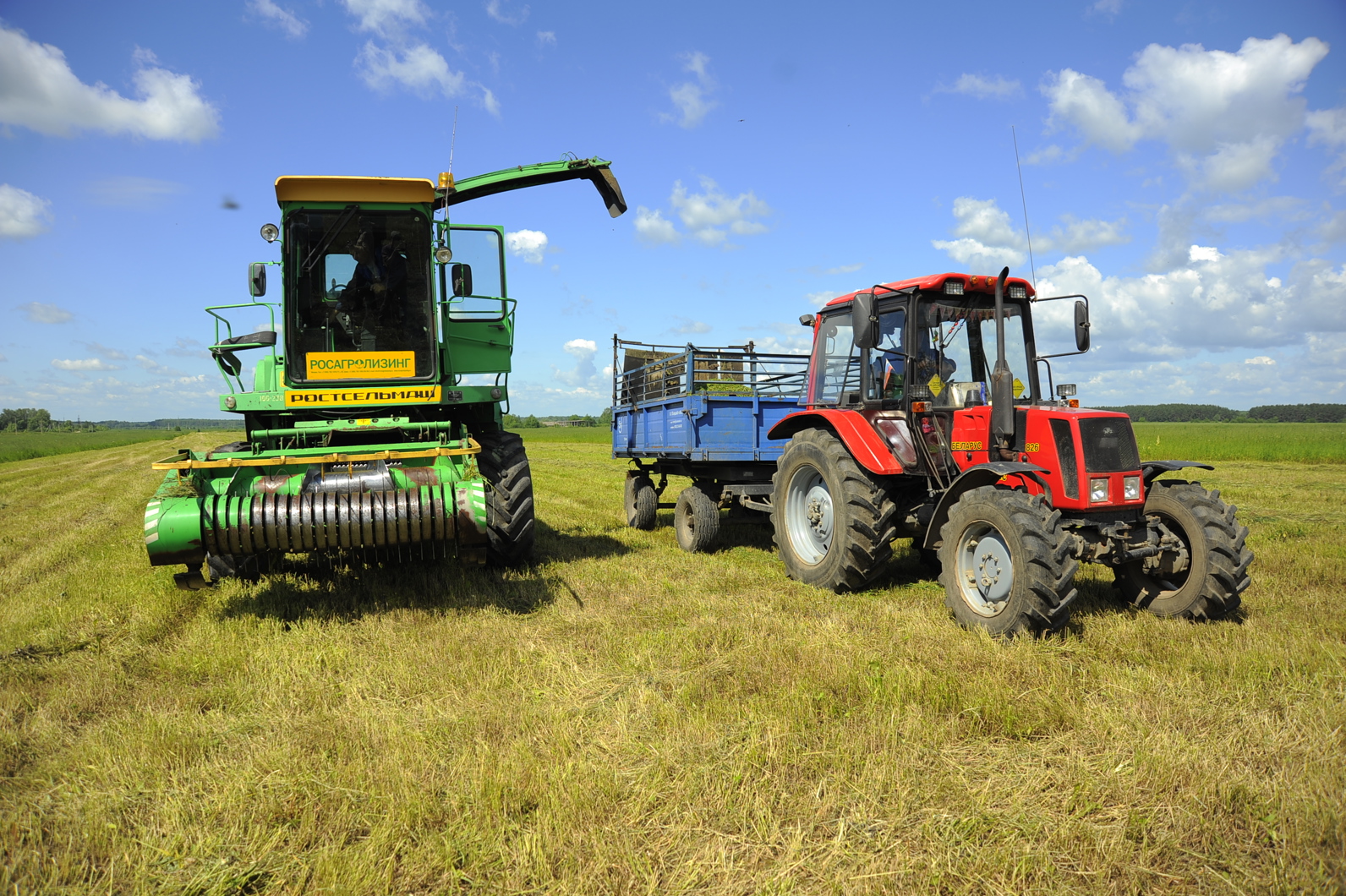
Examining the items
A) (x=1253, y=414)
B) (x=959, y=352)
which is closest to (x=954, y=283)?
(x=959, y=352)

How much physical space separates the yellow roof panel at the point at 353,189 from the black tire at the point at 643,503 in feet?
15.2

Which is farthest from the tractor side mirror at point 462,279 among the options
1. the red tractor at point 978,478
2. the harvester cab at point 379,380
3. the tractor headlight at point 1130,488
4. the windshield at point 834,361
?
the tractor headlight at point 1130,488

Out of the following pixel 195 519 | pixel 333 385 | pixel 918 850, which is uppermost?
pixel 333 385

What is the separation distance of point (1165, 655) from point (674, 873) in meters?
3.29

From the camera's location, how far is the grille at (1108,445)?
15.4ft

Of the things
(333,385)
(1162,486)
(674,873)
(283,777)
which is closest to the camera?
(674,873)

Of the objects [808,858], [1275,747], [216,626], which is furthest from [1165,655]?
[216,626]

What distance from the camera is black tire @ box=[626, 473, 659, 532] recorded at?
9.53 metres

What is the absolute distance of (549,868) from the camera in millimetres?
2328

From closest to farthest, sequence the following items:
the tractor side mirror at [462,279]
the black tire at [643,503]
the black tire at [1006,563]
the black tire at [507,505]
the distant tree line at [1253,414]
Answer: the black tire at [1006,563] < the black tire at [507,505] < the tractor side mirror at [462,279] < the black tire at [643,503] < the distant tree line at [1253,414]

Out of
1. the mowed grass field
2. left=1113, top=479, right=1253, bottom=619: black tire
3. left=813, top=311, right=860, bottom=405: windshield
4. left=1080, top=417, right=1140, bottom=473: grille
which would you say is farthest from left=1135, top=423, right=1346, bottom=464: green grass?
the mowed grass field

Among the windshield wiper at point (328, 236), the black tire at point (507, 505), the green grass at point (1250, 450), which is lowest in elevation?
the green grass at point (1250, 450)

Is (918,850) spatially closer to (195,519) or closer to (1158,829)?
(1158,829)

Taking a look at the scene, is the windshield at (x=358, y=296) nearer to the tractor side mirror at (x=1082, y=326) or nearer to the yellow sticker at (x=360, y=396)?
the yellow sticker at (x=360, y=396)
